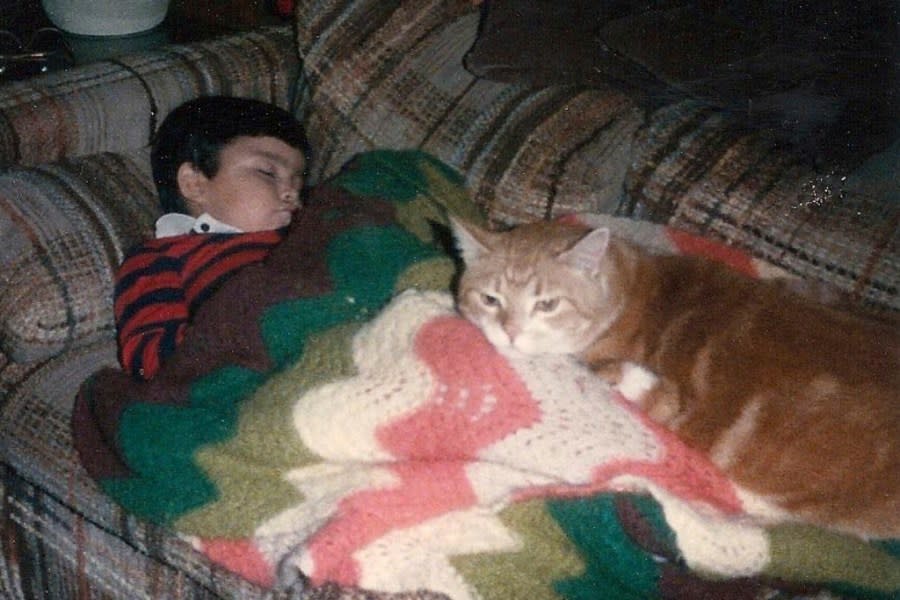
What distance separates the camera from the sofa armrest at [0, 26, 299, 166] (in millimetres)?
1525

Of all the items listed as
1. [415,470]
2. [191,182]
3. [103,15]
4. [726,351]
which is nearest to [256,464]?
[415,470]

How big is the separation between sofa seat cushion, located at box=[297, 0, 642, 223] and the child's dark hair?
5.1 inches

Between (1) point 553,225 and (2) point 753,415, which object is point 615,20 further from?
(2) point 753,415

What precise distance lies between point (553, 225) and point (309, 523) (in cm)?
62

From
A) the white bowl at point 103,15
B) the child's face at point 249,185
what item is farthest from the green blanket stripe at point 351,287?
the white bowl at point 103,15

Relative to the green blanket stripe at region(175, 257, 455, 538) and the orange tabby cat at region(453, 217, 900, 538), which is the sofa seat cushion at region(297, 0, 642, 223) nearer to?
the orange tabby cat at region(453, 217, 900, 538)

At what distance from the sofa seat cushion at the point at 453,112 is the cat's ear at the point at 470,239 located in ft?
1.06

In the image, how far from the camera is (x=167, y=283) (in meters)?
1.44

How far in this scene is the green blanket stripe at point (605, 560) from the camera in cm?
96

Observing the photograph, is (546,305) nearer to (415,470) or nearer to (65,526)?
(415,470)

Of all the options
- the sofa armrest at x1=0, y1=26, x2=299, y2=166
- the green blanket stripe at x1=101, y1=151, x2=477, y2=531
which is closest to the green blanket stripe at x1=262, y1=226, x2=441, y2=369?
the green blanket stripe at x1=101, y1=151, x2=477, y2=531

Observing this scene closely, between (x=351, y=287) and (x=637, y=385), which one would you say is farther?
(x=351, y=287)

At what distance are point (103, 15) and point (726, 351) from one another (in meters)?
2.03

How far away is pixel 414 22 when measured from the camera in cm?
171
